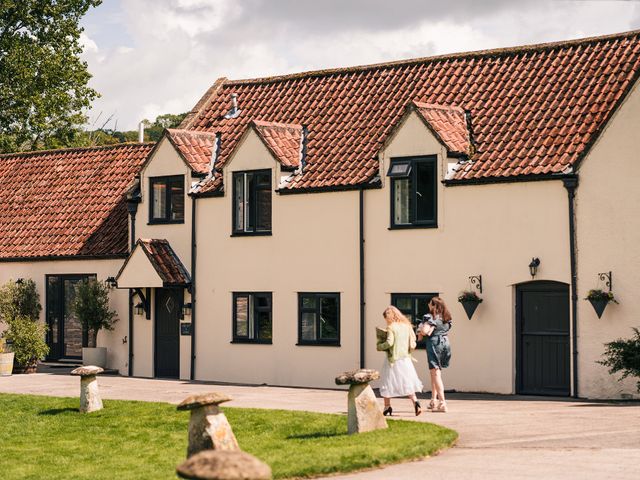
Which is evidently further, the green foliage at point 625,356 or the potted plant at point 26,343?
the potted plant at point 26,343

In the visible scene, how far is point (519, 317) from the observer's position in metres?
28.8

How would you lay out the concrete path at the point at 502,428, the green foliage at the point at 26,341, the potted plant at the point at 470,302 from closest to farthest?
the concrete path at the point at 502,428 → the potted plant at the point at 470,302 → the green foliage at the point at 26,341

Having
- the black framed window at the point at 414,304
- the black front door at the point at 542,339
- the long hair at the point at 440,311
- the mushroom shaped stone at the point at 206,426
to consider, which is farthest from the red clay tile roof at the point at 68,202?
the mushroom shaped stone at the point at 206,426

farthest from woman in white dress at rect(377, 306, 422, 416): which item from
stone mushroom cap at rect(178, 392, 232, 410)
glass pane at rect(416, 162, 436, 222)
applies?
glass pane at rect(416, 162, 436, 222)

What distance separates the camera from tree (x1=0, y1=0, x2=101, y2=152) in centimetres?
5266

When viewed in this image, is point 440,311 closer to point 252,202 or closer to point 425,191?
point 425,191

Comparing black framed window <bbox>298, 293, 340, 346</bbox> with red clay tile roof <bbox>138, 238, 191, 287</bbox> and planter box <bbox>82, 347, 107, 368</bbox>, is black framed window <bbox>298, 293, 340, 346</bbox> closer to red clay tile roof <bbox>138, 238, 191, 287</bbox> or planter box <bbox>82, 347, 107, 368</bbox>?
red clay tile roof <bbox>138, 238, 191, 287</bbox>

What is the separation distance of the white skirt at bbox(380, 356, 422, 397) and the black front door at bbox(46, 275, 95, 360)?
16.2m

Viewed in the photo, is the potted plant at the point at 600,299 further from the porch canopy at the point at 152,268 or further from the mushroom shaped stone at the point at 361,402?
the porch canopy at the point at 152,268

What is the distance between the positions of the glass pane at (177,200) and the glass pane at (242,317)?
2914 mm

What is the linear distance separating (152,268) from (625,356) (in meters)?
13.2

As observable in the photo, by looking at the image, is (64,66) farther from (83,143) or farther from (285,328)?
(285,328)

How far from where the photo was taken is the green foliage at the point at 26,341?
35438 mm

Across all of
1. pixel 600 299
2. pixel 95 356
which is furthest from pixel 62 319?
pixel 600 299
